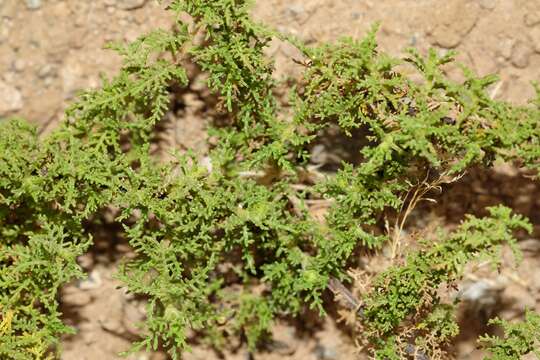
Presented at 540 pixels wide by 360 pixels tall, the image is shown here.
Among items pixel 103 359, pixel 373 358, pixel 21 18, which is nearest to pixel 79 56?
pixel 21 18

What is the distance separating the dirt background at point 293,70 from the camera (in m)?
3.74

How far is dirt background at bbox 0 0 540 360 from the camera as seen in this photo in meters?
3.74

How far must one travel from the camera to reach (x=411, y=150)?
3.26 metres

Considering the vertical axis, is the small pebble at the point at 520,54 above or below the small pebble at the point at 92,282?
above

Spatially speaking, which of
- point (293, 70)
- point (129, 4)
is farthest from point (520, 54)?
point (129, 4)

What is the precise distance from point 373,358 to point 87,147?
6.20 ft

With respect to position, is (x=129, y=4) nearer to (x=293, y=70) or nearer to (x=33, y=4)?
(x=33, y=4)

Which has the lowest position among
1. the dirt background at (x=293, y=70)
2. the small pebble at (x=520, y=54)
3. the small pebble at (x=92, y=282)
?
the small pebble at (x=92, y=282)

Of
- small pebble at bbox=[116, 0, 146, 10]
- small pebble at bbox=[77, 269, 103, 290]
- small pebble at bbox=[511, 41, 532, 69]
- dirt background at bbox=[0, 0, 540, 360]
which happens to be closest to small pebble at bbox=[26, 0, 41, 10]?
dirt background at bbox=[0, 0, 540, 360]

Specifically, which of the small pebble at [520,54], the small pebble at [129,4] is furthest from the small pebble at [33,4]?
the small pebble at [520,54]

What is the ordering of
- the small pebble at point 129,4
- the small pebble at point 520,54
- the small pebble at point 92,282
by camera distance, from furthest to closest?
1. the small pebble at point 92,282
2. the small pebble at point 129,4
3. the small pebble at point 520,54

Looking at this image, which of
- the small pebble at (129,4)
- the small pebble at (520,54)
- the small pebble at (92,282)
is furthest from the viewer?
the small pebble at (92,282)

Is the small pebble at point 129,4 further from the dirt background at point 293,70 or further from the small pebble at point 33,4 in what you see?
the small pebble at point 33,4

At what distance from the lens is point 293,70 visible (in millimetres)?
3812
